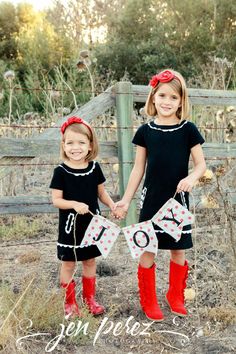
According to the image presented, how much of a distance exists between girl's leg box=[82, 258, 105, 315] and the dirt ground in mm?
55

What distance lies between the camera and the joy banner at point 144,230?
297 centimetres

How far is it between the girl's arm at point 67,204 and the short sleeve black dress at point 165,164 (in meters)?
0.38

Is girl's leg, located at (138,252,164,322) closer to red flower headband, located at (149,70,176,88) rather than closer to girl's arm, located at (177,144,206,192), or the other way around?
girl's arm, located at (177,144,206,192)

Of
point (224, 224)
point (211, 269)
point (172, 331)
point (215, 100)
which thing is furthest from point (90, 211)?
point (215, 100)

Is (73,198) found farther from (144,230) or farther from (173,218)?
(173,218)

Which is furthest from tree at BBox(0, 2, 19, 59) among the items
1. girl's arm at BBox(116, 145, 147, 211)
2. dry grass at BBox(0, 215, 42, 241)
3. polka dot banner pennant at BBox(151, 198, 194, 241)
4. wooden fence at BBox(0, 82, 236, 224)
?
polka dot banner pennant at BBox(151, 198, 194, 241)

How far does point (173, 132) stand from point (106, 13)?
15.9 metres

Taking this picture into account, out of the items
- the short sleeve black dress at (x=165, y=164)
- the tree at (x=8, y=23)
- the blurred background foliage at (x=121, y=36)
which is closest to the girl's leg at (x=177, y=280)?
the short sleeve black dress at (x=165, y=164)

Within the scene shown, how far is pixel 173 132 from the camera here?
9.91ft

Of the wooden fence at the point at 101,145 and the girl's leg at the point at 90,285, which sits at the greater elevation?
the wooden fence at the point at 101,145

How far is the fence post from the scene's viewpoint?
14.1 ft

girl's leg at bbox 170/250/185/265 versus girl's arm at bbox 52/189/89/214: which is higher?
girl's arm at bbox 52/189/89/214

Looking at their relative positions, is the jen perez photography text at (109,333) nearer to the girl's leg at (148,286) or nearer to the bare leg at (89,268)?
the girl's leg at (148,286)

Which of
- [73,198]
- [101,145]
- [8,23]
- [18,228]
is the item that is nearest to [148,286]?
[73,198]
